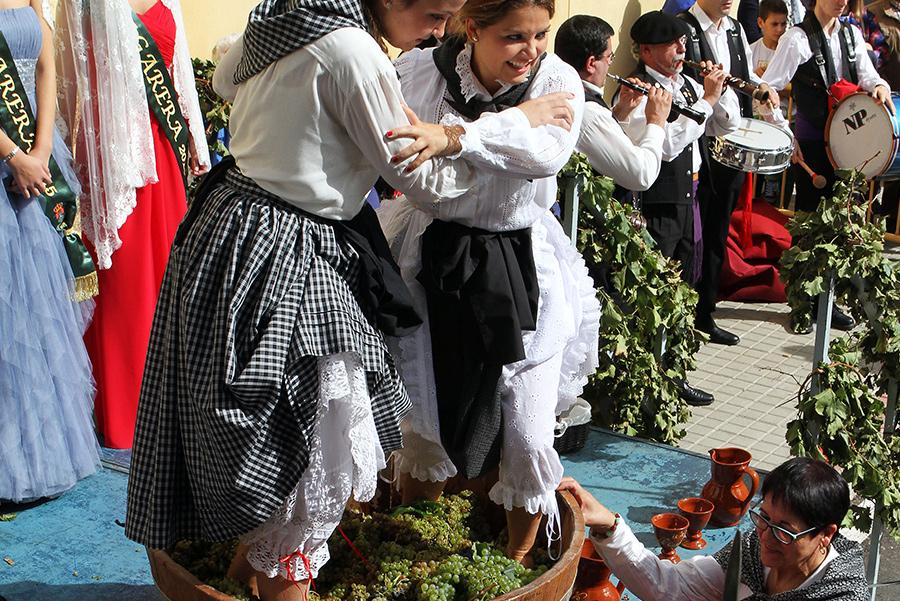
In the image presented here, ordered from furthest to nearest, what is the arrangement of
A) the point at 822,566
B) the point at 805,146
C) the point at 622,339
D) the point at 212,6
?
1. the point at 805,146
2. the point at 212,6
3. the point at 622,339
4. the point at 822,566

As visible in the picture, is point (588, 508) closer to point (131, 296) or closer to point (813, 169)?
point (131, 296)

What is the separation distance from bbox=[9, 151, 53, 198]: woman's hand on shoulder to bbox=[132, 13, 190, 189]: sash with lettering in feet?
1.92

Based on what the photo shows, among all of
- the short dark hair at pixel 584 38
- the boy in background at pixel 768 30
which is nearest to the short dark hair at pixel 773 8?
the boy in background at pixel 768 30

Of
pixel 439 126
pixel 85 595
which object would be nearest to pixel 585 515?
pixel 439 126

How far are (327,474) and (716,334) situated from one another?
501 cm

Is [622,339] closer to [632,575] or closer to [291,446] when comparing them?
[632,575]

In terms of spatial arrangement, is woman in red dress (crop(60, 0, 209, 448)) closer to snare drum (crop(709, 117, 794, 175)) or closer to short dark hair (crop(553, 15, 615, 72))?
short dark hair (crop(553, 15, 615, 72))

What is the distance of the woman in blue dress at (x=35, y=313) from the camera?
11.5 feet

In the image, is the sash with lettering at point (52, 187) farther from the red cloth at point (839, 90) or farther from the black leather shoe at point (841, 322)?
the red cloth at point (839, 90)

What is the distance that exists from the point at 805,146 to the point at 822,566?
5.67m

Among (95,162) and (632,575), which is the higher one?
(95,162)

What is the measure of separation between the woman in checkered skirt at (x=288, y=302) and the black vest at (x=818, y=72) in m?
5.99

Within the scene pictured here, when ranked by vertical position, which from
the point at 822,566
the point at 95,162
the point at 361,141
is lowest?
the point at 822,566

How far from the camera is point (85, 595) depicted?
315 centimetres
